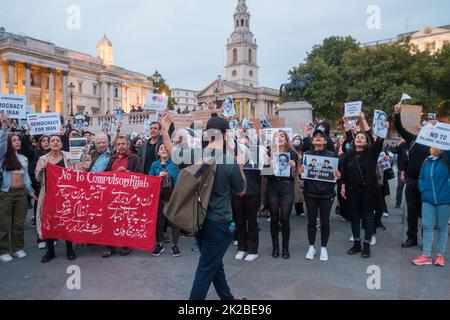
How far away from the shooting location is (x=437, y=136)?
18.3ft

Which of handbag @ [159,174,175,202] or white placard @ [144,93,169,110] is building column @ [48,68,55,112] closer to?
white placard @ [144,93,169,110]

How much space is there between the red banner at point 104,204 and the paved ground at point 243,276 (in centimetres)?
41

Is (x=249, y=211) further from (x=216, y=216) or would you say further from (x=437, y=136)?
(x=437, y=136)

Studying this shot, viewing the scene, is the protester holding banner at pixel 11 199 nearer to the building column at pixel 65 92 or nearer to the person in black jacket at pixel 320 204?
the person in black jacket at pixel 320 204

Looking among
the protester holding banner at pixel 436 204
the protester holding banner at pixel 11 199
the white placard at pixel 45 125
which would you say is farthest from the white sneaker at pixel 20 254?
the protester holding banner at pixel 436 204

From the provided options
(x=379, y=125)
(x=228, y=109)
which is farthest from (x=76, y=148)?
(x=379, y=125)

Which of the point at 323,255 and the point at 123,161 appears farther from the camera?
the point at 123,161

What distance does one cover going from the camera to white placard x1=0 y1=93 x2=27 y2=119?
8398 millimetres

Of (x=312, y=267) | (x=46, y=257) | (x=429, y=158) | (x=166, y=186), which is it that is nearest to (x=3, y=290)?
(x=46, y=257)

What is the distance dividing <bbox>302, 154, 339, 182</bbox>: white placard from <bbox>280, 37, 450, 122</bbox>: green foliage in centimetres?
3335

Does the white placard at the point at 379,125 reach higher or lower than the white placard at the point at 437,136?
higher

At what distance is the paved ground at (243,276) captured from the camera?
14.7ft

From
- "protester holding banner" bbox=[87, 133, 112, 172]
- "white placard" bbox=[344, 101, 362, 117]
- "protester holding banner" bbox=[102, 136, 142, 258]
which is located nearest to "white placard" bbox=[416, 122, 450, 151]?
"white placard" bbox=[344, 101, 362, 117]

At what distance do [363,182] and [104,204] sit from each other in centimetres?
457
